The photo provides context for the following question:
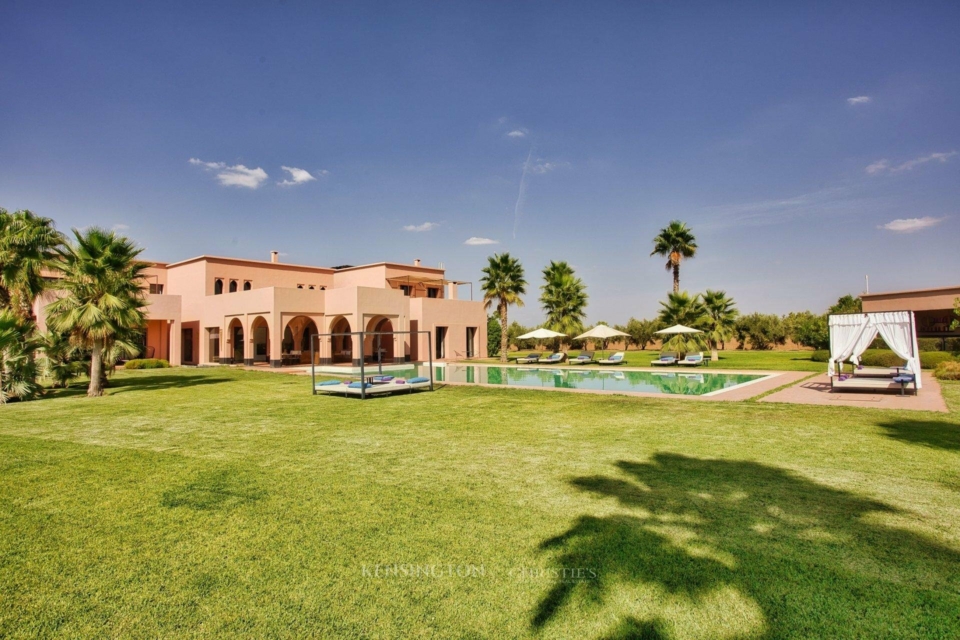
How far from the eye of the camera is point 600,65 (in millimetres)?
18047

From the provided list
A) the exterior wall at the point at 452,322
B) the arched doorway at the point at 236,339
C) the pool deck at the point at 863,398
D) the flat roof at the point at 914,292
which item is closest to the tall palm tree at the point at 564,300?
the exterior wall at the point at 452,322

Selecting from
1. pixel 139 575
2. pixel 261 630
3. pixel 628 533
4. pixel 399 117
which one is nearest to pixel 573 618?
pixel 628 533

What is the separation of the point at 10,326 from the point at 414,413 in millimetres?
9125

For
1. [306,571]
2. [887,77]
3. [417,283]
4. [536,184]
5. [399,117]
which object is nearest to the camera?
[306,571]

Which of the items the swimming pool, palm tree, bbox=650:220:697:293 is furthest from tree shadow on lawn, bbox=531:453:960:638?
palm tree, bbox=650:220:697:293

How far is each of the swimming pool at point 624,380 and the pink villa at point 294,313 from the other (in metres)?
9.71

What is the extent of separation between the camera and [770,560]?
3.36m

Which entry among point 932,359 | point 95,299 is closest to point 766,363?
point 932,359

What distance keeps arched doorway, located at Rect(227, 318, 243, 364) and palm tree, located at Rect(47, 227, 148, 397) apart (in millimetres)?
13433

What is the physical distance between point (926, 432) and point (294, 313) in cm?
2488

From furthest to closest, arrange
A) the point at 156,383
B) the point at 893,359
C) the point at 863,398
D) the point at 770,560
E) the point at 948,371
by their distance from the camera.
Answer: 1. the point at 893,359
2. the point at 156,383
3. the point at 948,371
4. the point at 863,398
5. the point at 770,560

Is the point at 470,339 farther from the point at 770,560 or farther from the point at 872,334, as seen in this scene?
the point at 770,560

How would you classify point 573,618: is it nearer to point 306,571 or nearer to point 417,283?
point 306,571

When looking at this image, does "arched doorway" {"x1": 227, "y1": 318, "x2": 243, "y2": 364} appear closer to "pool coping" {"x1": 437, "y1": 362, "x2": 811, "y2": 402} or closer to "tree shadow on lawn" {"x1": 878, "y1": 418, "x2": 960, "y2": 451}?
Result: "pool coping" {"x1": 437, "y1": 362, "x2": 811, "y2": 402}
